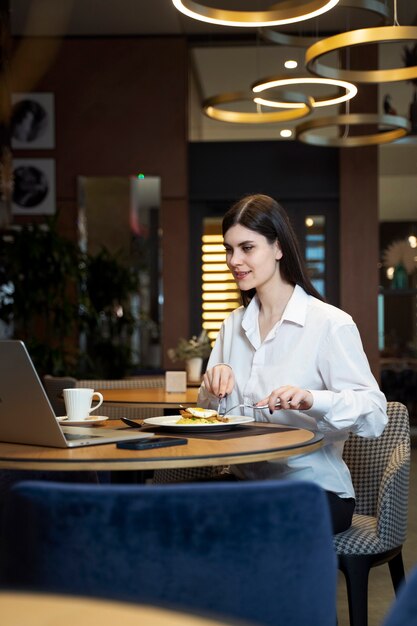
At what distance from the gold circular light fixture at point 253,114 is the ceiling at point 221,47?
1.46m

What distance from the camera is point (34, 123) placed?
9828mm

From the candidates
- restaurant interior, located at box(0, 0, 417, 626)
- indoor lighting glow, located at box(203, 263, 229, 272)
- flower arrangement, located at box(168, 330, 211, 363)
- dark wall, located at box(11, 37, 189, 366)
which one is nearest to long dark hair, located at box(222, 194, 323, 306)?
flower arrangement, located at box(168, 330, 211, 363)

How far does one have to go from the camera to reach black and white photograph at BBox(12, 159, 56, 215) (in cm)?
980

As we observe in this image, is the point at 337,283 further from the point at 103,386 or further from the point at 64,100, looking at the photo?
the point at 103,386

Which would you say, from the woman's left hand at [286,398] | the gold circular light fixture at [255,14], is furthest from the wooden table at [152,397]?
the gold circular light fixture at [255,14]

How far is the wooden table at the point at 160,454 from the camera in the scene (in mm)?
1898

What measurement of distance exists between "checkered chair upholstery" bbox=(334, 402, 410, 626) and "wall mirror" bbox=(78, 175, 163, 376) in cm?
663

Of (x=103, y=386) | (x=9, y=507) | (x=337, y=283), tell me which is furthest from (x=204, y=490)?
(x=337, y=283)

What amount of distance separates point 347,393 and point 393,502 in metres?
0.40

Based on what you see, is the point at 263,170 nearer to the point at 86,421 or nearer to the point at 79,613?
the point at 86,421

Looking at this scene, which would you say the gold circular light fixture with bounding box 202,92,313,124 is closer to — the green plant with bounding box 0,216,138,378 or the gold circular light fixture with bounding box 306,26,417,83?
the gold circular light fixture with bounding box 306,26,417,83

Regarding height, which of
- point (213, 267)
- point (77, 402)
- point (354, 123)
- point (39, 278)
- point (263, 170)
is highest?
point (354, 123)

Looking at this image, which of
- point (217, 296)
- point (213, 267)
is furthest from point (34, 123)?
point (217, 296)

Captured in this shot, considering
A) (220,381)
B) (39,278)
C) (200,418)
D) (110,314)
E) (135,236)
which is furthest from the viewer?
(135,236)
